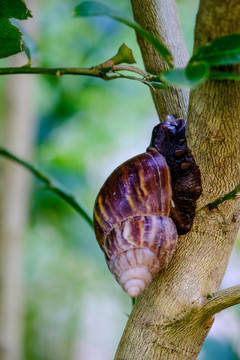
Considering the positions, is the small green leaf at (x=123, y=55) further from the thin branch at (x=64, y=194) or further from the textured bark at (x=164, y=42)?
the thin branch at (x=64, y=194)

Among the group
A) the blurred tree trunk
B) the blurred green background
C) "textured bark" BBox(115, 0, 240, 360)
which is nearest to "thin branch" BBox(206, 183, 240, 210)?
"textured bark" BBox(115, 0, 240, 360)

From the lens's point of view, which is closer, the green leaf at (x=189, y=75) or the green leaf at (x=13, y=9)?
the green leaf at (x=189, y=75)

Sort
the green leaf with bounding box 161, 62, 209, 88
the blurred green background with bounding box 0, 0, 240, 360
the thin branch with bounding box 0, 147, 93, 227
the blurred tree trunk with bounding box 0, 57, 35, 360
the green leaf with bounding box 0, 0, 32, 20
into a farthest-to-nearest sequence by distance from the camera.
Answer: the blurred green background with bounding box 0, 0, 240, 360 → the blurred tree trunk with bounding box 0, 57, 35, 360 → the thin branch with bounding box 0, 147, 93, 227 → the green leaf with bounding box 0, 0, 32, 20 → the green leaf with bounding box 161, 62, 209, 88

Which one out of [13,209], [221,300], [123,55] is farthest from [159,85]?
[13,209]

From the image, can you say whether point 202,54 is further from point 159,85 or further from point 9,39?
point 9,39

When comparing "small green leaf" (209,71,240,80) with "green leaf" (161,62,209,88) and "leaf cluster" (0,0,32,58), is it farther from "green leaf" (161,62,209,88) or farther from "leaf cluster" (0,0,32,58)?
"leaf cluster" (0,0,32,58)

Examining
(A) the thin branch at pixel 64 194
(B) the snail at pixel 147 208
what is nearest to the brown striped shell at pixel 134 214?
(B) the snail at pixel 147 208
